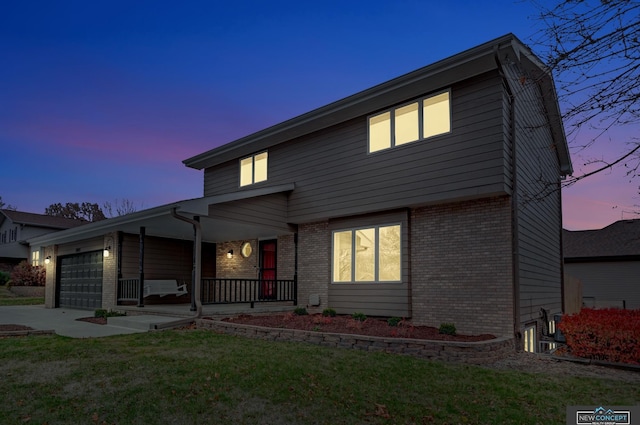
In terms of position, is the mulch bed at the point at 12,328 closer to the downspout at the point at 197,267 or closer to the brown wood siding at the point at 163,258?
the downspout at the point at 197,267

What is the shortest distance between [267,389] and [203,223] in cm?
746

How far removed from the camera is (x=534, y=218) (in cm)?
1138

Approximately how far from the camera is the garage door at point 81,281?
15477 millimetres

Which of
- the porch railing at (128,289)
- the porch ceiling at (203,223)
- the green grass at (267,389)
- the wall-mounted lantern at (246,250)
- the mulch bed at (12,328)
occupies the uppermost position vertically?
the porch ceiling at (203,223)

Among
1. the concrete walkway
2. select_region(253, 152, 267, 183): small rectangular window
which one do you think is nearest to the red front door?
select_region(253, 152, 267, 183): small rectangular window

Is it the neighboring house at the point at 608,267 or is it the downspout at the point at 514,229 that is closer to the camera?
the downspout at the point at 514,229

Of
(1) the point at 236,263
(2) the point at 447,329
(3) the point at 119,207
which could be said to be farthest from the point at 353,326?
(3) the point at 119,207

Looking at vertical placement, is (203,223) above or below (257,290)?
above

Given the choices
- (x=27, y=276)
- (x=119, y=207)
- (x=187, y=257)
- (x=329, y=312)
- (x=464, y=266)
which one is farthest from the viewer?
(x=119, y=207)

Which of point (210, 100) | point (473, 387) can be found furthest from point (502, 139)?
point (210, 100)

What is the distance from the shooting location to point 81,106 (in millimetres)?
20438

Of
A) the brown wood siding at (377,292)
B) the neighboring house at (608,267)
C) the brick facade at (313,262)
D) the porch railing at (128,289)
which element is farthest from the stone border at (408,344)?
the neighboring house at (608,267)

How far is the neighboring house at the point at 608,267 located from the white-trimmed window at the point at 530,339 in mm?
13873

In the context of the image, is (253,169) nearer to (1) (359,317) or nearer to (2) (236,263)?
(2) (236,263)
